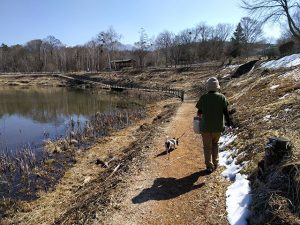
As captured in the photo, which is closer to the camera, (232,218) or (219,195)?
(232,218)

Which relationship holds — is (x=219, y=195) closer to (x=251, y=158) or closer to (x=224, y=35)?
(x=251, y=158)

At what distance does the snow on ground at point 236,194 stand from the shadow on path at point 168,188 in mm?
771

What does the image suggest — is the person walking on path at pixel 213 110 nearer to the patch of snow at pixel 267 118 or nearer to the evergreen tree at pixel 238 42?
the patch of snow at pixel 267 118

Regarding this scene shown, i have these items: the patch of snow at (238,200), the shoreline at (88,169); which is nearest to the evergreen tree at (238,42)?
the shoreline at (88,169)

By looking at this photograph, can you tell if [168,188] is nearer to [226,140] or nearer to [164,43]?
[226,140]

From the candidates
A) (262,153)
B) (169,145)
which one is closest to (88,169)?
(169,145)

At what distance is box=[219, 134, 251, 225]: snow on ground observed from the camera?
241 inches

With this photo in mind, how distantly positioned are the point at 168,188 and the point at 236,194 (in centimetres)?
172

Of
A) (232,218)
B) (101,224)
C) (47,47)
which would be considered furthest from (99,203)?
(47,47)

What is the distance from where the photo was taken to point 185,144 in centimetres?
1220

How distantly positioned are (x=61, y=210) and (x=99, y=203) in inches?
98.6

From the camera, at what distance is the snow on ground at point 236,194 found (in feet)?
20.1

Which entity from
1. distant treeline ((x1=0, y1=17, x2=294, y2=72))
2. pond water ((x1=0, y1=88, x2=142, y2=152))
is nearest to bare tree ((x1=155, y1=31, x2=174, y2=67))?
distant treeline ((x1=0, y1=17, x2=294, y2=72))

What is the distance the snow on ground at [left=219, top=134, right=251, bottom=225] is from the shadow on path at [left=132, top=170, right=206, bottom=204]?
771 millimetres
